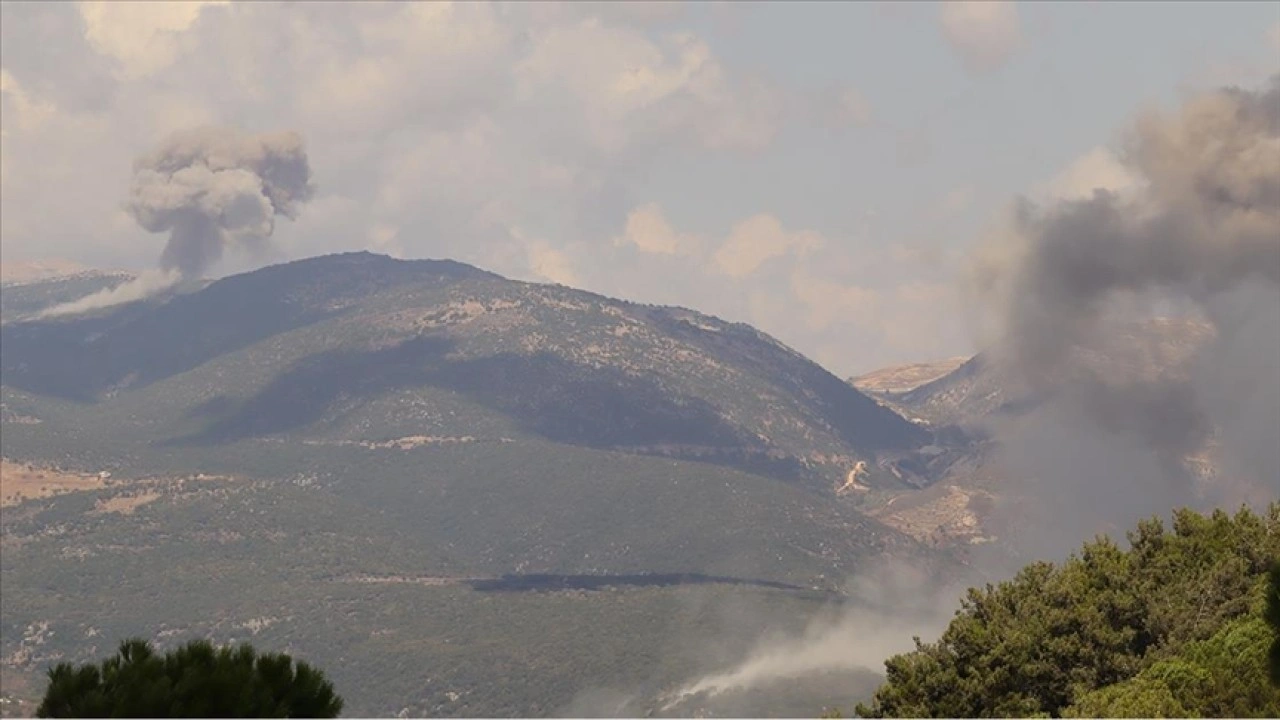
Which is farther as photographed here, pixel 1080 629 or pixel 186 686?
pixel 1080 629

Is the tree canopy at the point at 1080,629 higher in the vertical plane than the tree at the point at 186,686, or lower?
higher

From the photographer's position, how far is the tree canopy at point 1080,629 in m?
89.3

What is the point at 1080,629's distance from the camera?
9262 cm

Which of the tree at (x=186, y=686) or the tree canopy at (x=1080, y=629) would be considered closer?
the tree at (x=186, y=686)

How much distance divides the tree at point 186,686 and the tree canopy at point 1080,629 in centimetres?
4836

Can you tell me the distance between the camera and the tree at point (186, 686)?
34.0 metres

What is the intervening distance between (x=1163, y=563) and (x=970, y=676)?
18.9 metres

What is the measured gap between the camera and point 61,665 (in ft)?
114

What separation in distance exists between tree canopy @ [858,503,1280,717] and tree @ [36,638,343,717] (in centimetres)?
4836

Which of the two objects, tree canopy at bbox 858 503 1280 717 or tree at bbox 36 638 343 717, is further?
tree canopy at bbox 858 503 1280 717

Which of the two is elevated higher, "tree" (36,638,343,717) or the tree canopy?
the tree canopy

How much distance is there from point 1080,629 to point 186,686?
67.5 meters

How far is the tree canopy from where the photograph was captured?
8931 centimetres

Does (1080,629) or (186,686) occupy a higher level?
(1080,629)
